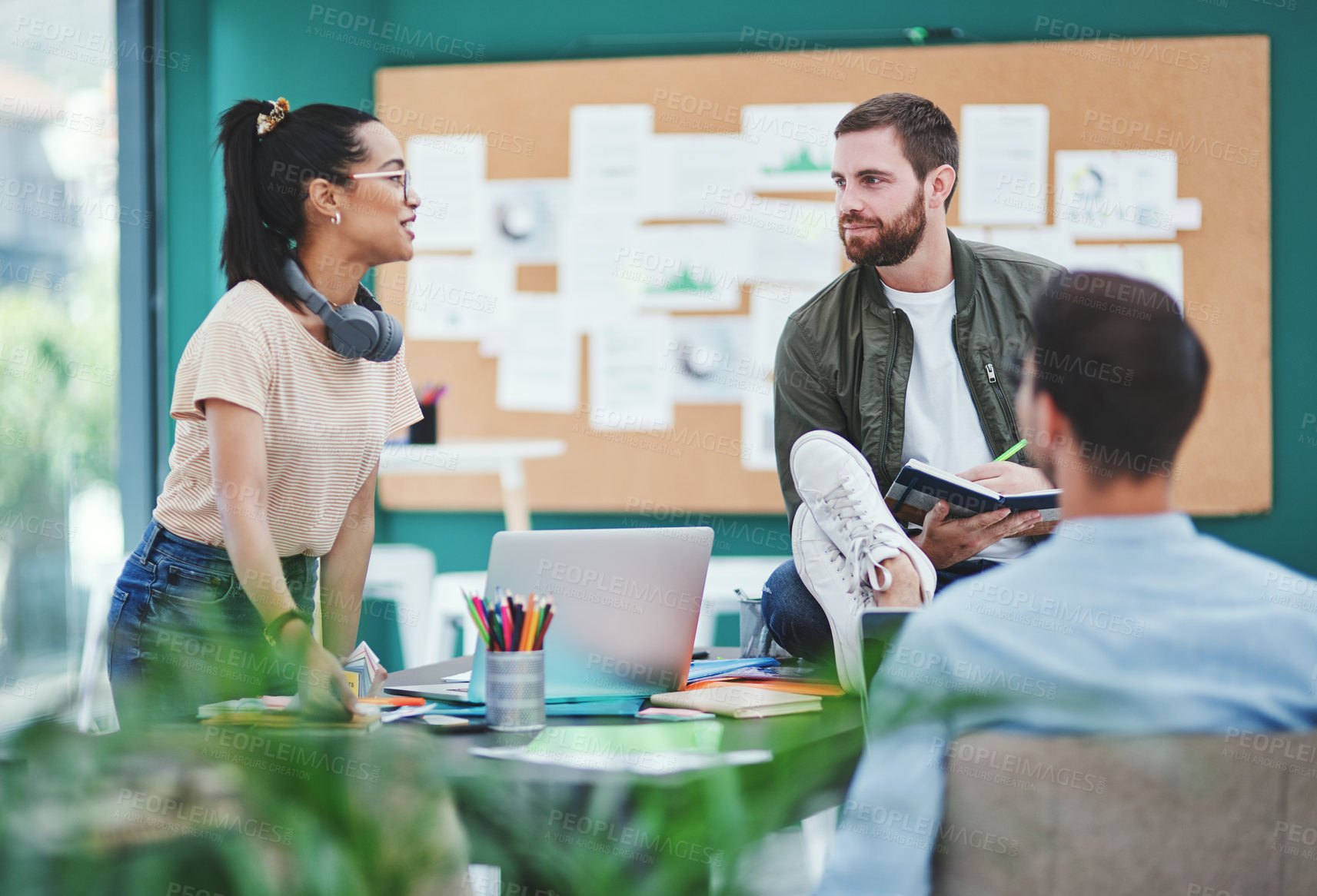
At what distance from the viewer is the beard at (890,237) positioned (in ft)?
6.91

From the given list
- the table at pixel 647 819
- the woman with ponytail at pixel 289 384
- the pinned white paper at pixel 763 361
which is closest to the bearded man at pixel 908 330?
the woman with ponytail at pixel 289 384

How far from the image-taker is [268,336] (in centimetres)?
163

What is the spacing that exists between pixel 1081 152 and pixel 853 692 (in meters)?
2.70

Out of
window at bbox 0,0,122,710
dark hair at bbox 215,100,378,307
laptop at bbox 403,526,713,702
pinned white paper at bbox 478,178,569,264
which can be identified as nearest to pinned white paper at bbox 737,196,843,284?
pinned white paper at bbox 478,178,569,264

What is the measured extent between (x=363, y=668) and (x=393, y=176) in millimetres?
729

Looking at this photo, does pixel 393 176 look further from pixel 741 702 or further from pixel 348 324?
pixel 741 702

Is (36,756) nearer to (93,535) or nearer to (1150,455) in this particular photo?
(1150,455)

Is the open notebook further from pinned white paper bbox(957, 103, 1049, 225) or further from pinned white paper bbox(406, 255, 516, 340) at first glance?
pinned white paper bbox(406, 255, 516, 340)

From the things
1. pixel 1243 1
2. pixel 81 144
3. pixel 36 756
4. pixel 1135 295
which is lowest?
pixel 36 756

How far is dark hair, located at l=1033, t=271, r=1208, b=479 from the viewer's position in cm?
97

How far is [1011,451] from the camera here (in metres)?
1.87

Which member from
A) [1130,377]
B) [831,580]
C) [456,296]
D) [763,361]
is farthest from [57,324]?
[1130,377]

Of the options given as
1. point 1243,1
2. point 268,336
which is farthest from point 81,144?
point 1243,1

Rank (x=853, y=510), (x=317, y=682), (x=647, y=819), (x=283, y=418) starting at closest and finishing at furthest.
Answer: (x=647, y=819)
(x=317, y=682)
(x=853, y=510)
(x=283, y=418)
